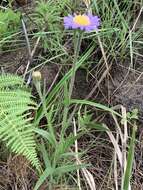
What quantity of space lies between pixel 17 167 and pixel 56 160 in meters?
0.18

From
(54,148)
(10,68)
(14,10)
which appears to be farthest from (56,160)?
(14,10)

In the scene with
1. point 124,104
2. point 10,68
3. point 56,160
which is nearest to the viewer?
point 56,160

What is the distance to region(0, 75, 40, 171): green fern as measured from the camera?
1468 mm

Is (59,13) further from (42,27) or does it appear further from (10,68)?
(10,68)

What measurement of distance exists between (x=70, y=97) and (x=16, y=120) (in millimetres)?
259

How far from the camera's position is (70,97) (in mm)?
1693

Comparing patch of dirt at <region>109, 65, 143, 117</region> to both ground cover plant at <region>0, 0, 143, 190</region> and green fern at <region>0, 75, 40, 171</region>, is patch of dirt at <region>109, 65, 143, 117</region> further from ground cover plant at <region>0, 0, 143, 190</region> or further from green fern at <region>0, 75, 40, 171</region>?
green fern at <region>0, 75, 40, 171</region>

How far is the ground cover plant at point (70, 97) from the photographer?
1.57 metres

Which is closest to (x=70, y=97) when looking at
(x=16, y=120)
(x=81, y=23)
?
(x=16, y=120)

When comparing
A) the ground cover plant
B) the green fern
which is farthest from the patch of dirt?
the green fern

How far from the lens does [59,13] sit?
1.98 metres

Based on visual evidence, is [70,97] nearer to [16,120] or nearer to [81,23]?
[16,120]

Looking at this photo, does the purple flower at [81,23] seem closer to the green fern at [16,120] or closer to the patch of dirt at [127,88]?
the green fern at [16,120]

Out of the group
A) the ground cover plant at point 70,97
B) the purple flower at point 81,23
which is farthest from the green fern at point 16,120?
the purple flower at point 81,23
